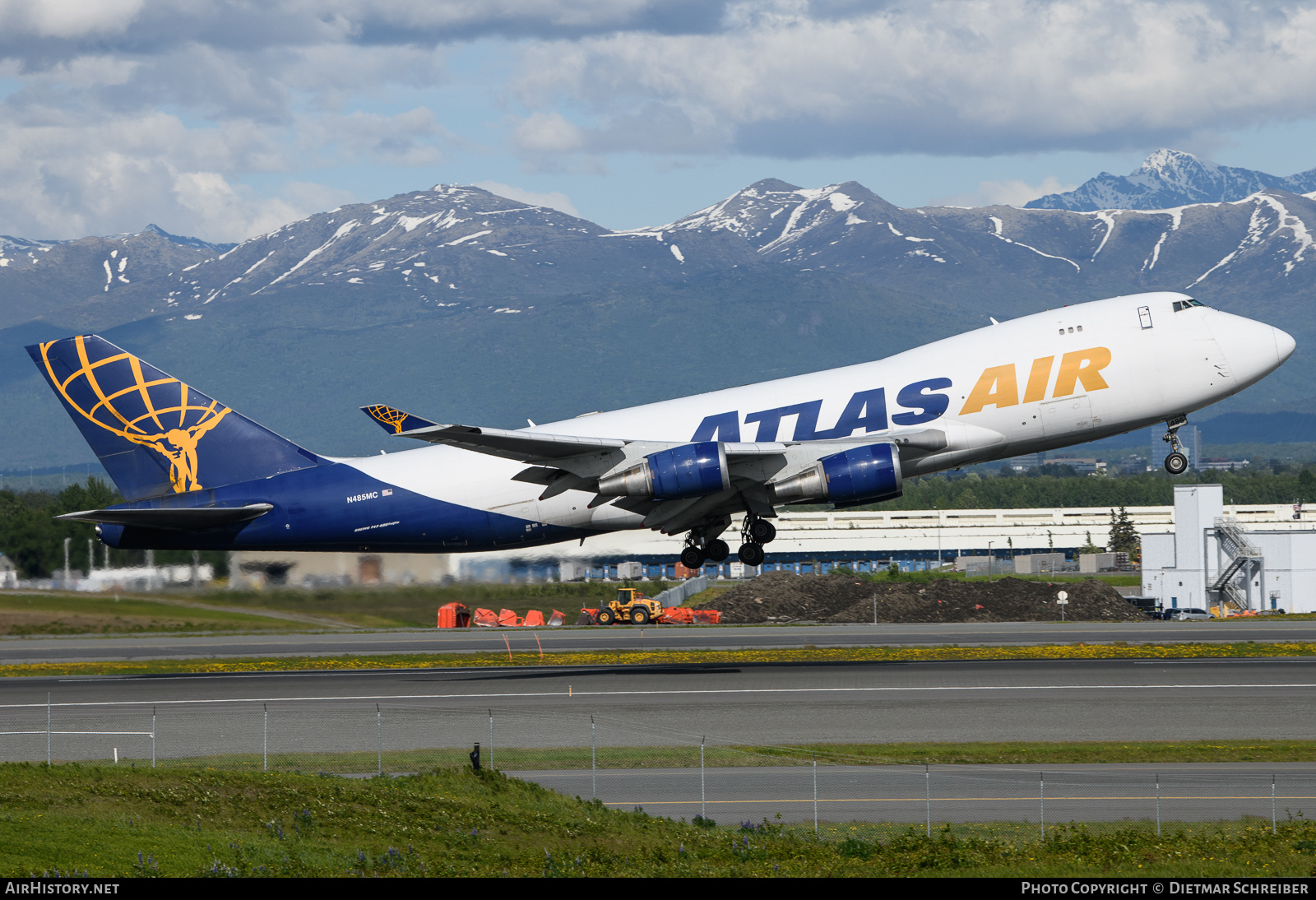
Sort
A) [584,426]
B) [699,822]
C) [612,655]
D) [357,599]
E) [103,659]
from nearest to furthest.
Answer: [699,822] → [584,426] → [357,599] → [612,655] → [103,659]

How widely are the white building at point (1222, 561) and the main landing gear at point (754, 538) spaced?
2131 inches

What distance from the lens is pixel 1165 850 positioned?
19750 millimetres

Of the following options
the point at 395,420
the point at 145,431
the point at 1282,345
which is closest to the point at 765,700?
the point at 395,420

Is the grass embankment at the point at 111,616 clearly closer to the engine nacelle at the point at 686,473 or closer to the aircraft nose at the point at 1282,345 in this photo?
the engine nacelle at the point at 686,473

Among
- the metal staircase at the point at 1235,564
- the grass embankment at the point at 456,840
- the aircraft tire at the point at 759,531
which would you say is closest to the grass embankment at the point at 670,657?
the aircraft tire at the point at 759,531

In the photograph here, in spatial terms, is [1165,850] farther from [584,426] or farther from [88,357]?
[88,357]

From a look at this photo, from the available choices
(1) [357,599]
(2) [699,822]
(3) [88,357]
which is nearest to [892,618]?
(1) [357,599]

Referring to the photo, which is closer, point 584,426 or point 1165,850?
point 1165,850

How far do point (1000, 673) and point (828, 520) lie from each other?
105832mm

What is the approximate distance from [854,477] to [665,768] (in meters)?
11.1

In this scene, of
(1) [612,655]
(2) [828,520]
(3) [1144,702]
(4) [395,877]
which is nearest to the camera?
(4) [395,877]

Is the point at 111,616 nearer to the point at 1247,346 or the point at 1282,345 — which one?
the point at 1247,346

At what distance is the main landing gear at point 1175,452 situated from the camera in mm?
38438

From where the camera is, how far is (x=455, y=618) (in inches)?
2373
